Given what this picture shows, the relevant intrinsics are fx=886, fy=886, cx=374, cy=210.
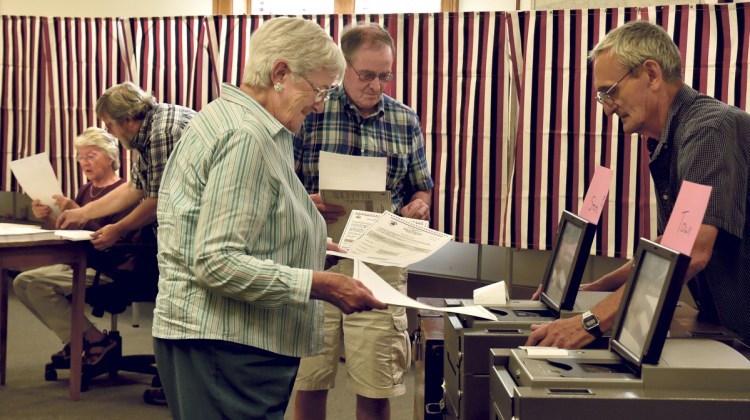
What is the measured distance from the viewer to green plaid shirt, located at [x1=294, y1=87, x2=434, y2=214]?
8.85ft

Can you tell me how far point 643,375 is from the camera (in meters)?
1.29

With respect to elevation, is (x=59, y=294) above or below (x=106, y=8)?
below

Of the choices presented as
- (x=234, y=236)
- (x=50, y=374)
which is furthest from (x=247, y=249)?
(x=50, y=374)

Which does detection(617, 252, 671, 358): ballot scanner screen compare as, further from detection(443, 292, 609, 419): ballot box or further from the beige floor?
the beige floor

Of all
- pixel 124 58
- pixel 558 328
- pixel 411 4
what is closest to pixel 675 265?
Result: pixel 558 328

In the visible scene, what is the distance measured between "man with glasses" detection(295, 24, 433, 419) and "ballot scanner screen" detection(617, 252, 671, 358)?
4.07 ft

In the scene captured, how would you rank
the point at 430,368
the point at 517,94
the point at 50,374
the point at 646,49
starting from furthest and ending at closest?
the point at 517,94 < the point at 50,374 < the point at 430,368 < the point at 646,49

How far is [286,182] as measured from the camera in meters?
1.66

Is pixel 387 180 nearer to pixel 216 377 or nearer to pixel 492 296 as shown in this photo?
pixel 492 296

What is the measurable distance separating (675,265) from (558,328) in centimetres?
35

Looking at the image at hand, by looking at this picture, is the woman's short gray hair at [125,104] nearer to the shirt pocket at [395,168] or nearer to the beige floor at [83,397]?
the beige floor at [83,397]

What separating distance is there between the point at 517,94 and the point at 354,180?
7.34 feet

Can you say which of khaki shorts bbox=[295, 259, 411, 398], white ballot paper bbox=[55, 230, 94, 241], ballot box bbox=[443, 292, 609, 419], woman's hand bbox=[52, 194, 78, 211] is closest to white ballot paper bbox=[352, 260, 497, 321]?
ballot box bbox=[443, 292, 609, 419]

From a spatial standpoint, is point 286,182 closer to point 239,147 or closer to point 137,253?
point 239,147
